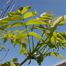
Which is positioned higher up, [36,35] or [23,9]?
[23,9]

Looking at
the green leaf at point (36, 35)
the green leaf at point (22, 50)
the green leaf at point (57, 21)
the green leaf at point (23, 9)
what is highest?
the green leaf at point (23, 9)

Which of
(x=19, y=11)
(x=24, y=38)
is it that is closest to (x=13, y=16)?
(x=19, y=11)

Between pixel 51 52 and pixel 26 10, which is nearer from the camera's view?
pixel 26 10

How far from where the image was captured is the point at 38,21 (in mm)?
862

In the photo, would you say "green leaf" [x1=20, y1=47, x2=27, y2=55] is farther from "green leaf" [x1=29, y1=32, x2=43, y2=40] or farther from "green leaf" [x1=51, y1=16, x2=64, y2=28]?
"green leaf" [x1=51, y1=16, x2=64, y2=28]

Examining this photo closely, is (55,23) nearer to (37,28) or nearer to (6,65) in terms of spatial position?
(37,28)

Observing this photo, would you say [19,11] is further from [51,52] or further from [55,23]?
[51,52]

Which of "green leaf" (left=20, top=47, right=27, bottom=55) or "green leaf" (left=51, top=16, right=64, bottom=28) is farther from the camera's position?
"green leaf" (left=20, top=47, right=27, bottom=55)

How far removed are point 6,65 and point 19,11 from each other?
192mm

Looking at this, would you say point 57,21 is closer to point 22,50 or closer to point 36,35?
point 36,35

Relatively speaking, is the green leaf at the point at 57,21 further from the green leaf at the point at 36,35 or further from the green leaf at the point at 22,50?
the green leaf at the point at 22,50

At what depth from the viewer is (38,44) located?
88 cm

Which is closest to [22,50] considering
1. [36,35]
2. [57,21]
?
[36,35]

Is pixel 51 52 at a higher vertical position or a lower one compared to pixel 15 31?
lower
